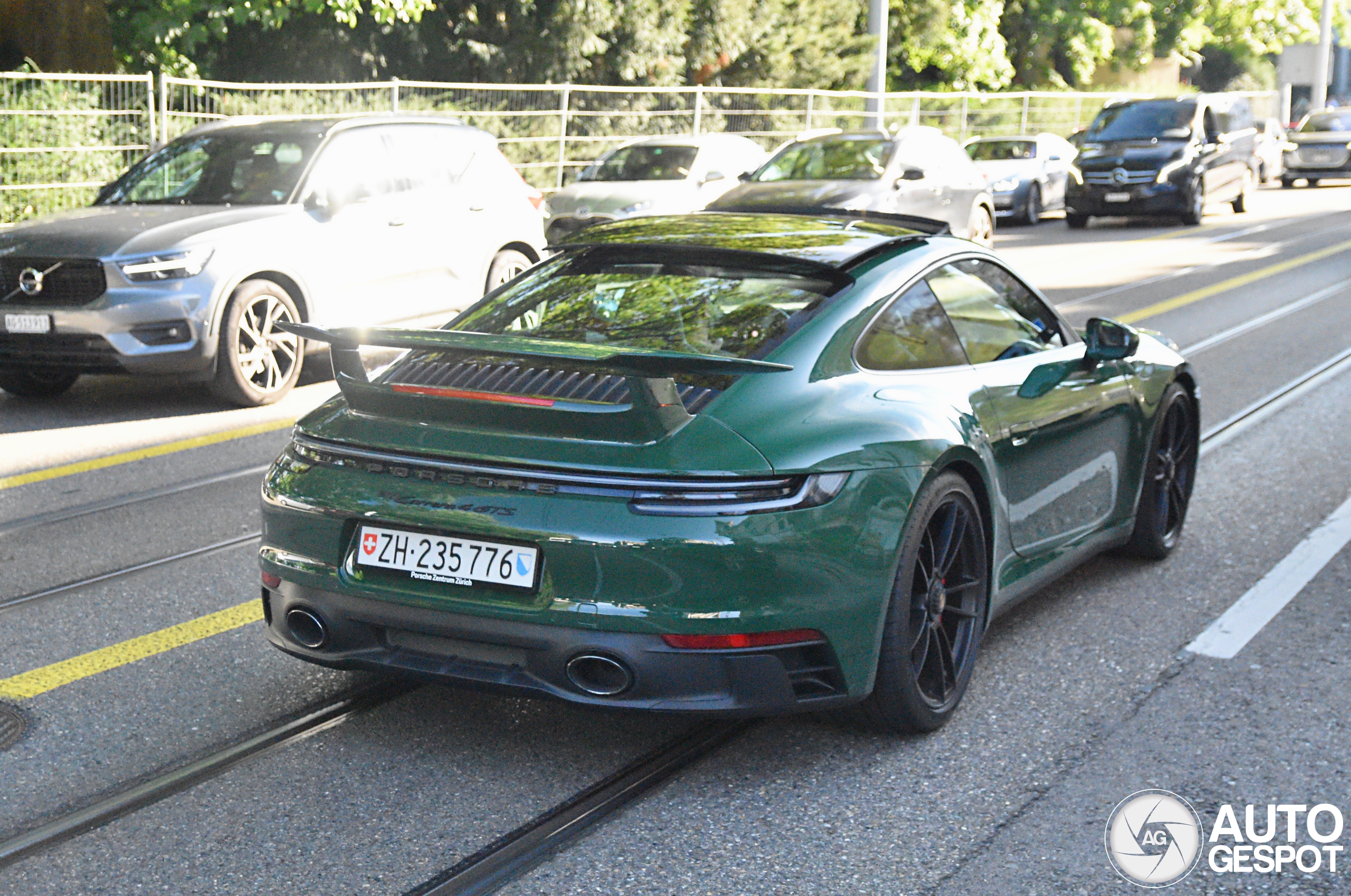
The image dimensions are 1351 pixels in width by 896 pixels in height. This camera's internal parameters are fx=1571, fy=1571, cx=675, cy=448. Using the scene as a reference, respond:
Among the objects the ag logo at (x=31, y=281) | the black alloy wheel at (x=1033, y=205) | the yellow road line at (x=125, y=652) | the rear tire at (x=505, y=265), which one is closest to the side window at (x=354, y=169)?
the rear tire at (x=505, y=265)

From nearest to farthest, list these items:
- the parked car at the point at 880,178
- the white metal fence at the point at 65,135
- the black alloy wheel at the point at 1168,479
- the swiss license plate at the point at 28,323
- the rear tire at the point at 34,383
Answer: the black alloy wheel at the point at 1168,479 → the swiss license plate at the point at 28,323 → the rear tire at the point at 34,383 → the white metal fence at the point at 65,135 → the parked car at the point at 880,178

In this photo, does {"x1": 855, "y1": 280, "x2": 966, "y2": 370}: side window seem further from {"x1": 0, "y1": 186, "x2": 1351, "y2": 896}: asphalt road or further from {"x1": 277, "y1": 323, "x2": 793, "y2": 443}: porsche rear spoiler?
{"x1": 0, "y1": 186, "x2": 1351, "y2": 896}: asphalt road

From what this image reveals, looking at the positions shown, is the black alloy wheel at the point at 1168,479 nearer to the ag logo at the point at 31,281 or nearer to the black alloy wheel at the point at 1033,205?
the ag logo at the point at 31,281

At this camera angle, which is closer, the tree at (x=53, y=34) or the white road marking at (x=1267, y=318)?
the white road marking at (x=1267, y=318)

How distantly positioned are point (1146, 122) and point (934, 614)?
2288 centimetres

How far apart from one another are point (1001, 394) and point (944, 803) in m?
1.40

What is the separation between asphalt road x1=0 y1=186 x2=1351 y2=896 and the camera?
3.52 meters

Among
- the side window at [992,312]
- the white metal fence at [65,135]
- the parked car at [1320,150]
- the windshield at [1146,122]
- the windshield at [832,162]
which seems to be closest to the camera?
the side window at [992,312]

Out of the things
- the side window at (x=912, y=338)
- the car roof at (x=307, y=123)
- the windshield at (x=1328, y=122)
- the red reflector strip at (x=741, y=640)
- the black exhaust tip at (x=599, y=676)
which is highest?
the windshield at (x=1328, y=122)

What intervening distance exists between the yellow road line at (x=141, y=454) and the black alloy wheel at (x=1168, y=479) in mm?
4554

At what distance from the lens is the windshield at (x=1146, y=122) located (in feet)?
82.0

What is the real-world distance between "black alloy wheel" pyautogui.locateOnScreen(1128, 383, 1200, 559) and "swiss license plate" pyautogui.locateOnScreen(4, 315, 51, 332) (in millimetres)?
6270

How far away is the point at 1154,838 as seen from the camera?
3713 millimetres

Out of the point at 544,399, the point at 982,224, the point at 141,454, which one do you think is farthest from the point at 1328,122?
the point at 544,399
